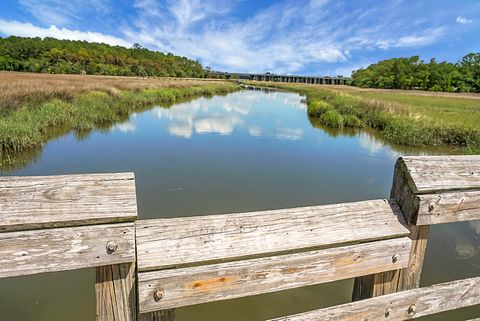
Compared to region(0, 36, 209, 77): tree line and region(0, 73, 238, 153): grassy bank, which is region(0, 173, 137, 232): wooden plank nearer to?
region(0, 73, 238, 153): grassy bank

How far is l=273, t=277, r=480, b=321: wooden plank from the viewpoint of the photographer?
138cm

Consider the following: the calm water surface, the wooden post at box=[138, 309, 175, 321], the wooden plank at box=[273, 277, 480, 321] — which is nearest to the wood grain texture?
the wooden post at box=[138, 309, 175, 321]

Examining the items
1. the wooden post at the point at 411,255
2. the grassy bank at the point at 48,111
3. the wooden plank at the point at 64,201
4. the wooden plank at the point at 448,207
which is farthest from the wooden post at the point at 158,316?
the grassy bank at the point at 48,111

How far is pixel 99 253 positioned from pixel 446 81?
255 ft

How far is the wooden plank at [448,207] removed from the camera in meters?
1.35

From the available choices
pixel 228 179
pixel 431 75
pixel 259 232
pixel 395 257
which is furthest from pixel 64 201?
pixel 431 75

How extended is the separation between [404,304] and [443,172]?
690mm

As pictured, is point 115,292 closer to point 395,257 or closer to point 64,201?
point 64,201

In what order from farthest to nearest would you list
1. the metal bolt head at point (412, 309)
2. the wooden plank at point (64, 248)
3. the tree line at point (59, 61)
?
the tree line at point (59, 61) < the metal bolt head at point (412, 309) < the wooden plank at point (64, 248)

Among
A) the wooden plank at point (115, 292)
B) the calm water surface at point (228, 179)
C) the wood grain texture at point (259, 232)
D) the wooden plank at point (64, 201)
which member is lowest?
the calm water surface at point (228, 179)

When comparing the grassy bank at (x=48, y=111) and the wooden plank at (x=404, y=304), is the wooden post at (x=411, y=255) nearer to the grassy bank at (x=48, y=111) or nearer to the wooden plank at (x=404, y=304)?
→ the wooden plank at (x=404, y=304)

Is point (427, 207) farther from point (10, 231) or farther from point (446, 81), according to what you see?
point (446, 81)

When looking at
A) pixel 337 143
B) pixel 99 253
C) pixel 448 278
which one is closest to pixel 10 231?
pixel 99 253

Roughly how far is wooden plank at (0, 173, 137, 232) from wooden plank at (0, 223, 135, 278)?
0.03 metres
